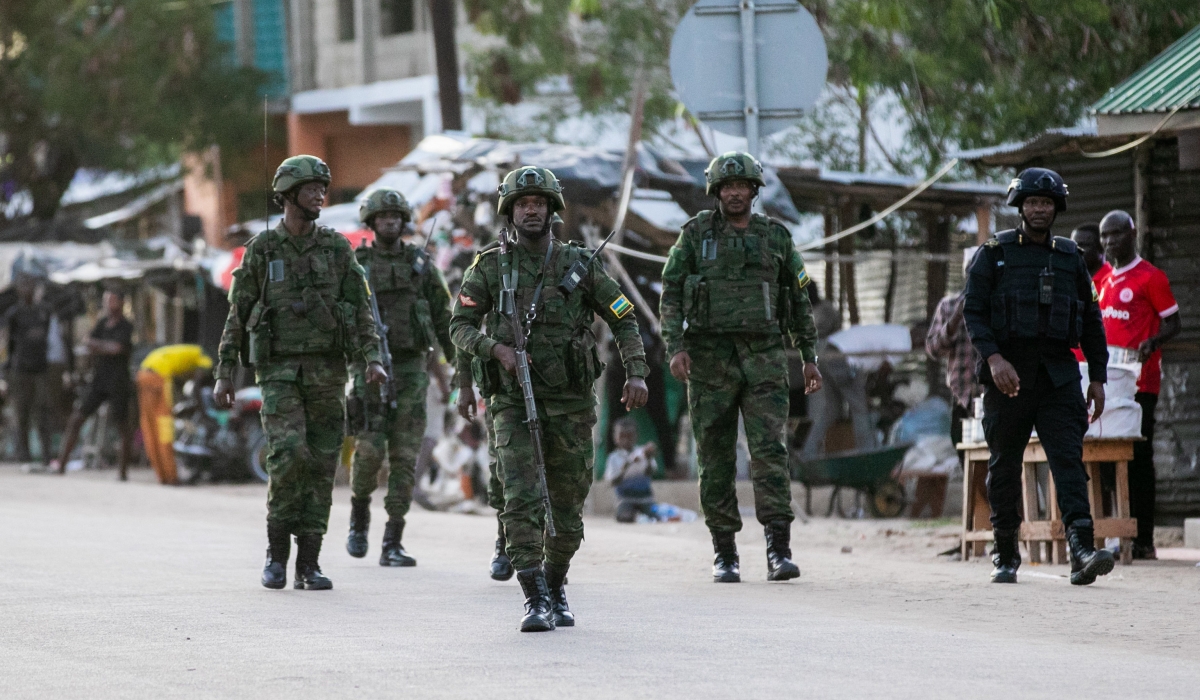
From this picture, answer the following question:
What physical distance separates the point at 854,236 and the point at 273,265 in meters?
9.35

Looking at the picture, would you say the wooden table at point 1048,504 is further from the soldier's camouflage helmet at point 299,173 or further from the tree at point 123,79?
the tree at point 123,79

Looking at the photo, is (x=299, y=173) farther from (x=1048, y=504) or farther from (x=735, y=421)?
(x=1048, y=504)

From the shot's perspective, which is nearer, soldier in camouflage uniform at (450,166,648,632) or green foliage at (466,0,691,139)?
soldier in camouflage uniform at (450,166,648,632)

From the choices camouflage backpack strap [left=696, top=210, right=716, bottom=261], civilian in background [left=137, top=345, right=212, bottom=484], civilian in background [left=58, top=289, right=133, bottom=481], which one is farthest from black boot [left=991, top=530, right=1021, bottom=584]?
civilian in background [left=58, top=289, right=133, bottom=481]

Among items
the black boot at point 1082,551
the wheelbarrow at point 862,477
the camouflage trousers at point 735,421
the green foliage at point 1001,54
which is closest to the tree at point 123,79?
the green foliage at point 1001,54

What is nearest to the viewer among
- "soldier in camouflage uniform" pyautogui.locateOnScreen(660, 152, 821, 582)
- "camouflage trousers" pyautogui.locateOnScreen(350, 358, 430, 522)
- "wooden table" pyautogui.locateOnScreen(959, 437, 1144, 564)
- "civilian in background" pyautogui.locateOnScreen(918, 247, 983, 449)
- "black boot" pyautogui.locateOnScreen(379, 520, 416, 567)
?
"soldier in camouflage uniform" pyautogui.locateOnScreen(660, 152, 821, 582)

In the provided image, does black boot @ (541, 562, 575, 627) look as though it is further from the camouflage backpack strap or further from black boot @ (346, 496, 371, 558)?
black boot @ (346, 496, 371, 558)

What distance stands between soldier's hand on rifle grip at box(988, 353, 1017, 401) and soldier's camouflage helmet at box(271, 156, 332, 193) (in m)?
3.34

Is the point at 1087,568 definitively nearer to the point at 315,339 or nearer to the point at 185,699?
the point at 315,339

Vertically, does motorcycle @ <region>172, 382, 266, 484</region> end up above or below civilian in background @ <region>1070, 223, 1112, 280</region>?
below

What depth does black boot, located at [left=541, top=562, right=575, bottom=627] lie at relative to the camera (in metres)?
7.86

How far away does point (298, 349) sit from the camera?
31.3 feet

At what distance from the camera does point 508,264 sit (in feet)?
26.0

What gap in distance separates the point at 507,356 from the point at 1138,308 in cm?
467
